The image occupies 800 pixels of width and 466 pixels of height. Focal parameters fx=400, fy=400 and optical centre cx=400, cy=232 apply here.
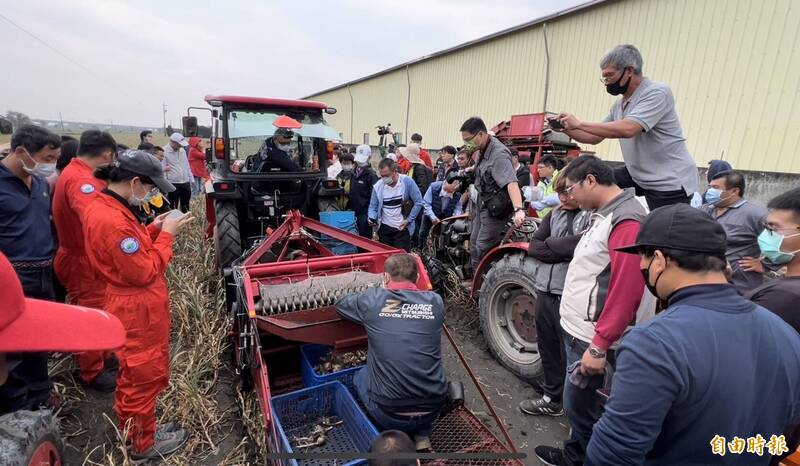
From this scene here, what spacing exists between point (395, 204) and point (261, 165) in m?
1.75

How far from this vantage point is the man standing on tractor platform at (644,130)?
2168 mm

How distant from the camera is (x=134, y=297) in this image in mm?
2043

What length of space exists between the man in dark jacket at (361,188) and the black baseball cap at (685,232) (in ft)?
15.0

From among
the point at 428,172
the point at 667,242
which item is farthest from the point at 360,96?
the point at 667,242

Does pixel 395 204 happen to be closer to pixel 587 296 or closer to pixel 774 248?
pixel 587 296

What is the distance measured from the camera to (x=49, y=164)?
267 centimetres

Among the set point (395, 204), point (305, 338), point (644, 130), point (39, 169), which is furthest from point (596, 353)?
point (39, 169)

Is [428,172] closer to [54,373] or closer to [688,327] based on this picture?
[54,373]

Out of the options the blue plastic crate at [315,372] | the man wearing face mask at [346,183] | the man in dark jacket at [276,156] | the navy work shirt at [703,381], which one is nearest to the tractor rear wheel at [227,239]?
the man in dark jacket at [276,156]

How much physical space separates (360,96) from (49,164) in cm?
2086

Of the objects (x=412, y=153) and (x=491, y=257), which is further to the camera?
(x=412, y=153)

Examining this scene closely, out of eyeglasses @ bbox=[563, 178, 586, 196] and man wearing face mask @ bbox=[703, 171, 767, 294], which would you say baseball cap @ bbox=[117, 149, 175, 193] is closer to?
eyeglasses @ bbox=[563, 178, 586, 196]

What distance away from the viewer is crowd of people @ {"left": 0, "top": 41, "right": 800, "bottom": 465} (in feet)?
3.54

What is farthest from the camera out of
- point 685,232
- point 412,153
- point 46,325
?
point 412,153
